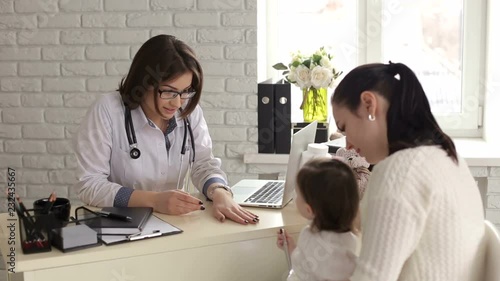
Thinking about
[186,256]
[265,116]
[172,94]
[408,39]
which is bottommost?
[186,256]

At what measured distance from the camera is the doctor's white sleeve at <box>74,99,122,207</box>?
2105 millimetres

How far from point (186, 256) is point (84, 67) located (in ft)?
5.75

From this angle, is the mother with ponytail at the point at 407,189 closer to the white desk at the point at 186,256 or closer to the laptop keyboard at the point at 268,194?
the white desk at the point at 186,256

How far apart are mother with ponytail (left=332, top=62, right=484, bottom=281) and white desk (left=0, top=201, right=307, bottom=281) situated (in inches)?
18.6

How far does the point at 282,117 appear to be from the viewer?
3133 millimetres

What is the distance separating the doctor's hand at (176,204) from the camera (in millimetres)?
1935

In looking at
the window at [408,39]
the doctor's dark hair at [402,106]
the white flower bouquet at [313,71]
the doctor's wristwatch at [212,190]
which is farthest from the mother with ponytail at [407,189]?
the window at [408,39]

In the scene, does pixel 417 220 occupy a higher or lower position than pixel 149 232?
higher

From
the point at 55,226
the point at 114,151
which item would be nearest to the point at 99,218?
the point at 55,226

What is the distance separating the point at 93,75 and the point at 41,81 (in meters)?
0.27

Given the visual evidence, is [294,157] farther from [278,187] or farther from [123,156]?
[123,156]

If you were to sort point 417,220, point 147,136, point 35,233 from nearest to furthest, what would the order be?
point 417,220 < point 35,233 < point 147,136

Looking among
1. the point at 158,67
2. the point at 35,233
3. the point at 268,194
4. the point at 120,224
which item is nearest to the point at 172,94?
the point at 158,67

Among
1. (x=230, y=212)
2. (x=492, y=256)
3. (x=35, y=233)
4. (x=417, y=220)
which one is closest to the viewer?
(x=417, y=220)
